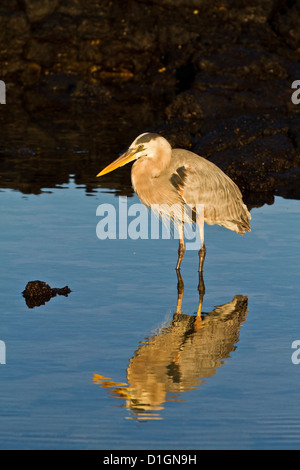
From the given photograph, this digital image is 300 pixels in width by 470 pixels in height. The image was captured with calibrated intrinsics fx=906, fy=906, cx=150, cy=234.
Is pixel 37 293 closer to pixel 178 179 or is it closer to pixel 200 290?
pixel 200 290

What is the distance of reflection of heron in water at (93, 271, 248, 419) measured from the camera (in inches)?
301

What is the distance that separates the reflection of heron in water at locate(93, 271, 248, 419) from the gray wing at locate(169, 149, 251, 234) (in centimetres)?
156

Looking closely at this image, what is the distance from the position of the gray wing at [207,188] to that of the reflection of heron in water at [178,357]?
1.56 metres

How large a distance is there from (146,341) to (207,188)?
3.07 metres

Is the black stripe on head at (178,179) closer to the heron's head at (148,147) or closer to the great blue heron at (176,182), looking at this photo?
the great blue heron at (176,182)

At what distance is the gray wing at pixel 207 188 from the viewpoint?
36.7ft

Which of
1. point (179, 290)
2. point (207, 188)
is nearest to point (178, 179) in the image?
point (207, 188)

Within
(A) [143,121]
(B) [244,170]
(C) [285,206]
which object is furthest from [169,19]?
(C) [285,206]

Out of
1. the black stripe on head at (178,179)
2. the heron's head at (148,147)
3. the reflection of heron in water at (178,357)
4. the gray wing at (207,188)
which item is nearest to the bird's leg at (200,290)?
the reflection of heron in water at (178,357)

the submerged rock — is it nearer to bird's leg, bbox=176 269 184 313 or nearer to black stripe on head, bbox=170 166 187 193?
bird's leg, bbox=176 269 184 313

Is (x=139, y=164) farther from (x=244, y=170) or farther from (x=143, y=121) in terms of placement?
(x=143, y=121)

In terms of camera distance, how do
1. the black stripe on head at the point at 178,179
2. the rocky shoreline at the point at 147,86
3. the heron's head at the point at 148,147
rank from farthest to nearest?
the rocky shoreline at the point at 147,86
the black stripe on head at the point at 178,179
the heron's head at the point at 148,147

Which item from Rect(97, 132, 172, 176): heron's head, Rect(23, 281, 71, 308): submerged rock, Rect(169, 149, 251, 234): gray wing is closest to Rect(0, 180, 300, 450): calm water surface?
Rect(23, 281, 71, 308): submerged rock

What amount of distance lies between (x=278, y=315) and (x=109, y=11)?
23469mm
